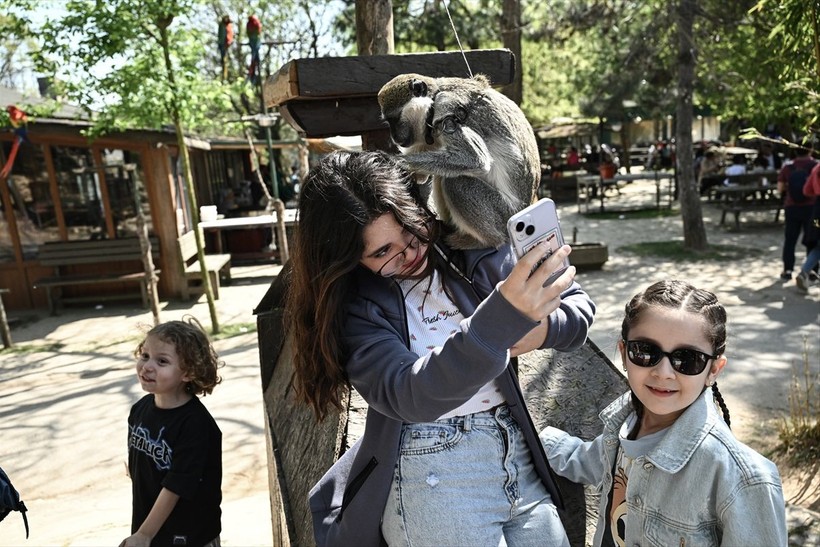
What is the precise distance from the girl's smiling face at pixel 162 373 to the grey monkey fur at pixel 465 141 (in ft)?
4.01

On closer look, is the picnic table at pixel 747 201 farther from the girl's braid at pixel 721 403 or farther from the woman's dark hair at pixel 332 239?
the woman's dark hair at pixel 332 239

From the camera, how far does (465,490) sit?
1.45 m

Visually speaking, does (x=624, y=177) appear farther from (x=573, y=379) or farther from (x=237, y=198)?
(x=573, y=379)

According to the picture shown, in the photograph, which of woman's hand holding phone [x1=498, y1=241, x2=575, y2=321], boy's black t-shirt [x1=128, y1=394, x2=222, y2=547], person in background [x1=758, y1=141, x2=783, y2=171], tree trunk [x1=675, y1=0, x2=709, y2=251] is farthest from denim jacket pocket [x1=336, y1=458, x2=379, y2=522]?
person in background [x1=758, y1=141, x2=783, y2=171]

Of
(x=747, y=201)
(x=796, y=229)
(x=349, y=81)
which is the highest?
(x=349, y=81)

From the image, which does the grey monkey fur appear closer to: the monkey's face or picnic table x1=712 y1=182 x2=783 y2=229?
the monkey's face

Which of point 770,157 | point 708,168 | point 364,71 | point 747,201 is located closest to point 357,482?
point 364,71

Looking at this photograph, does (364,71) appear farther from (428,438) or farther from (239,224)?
(239,224)

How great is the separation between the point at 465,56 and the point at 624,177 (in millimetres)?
16111

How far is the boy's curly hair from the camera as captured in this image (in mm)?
2553

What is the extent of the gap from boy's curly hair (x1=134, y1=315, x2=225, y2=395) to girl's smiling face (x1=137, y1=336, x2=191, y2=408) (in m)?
0.02

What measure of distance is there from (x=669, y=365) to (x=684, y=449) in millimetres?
196

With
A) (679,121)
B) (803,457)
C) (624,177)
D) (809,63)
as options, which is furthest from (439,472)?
(624,177)

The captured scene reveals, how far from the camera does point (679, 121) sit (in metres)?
11.6
